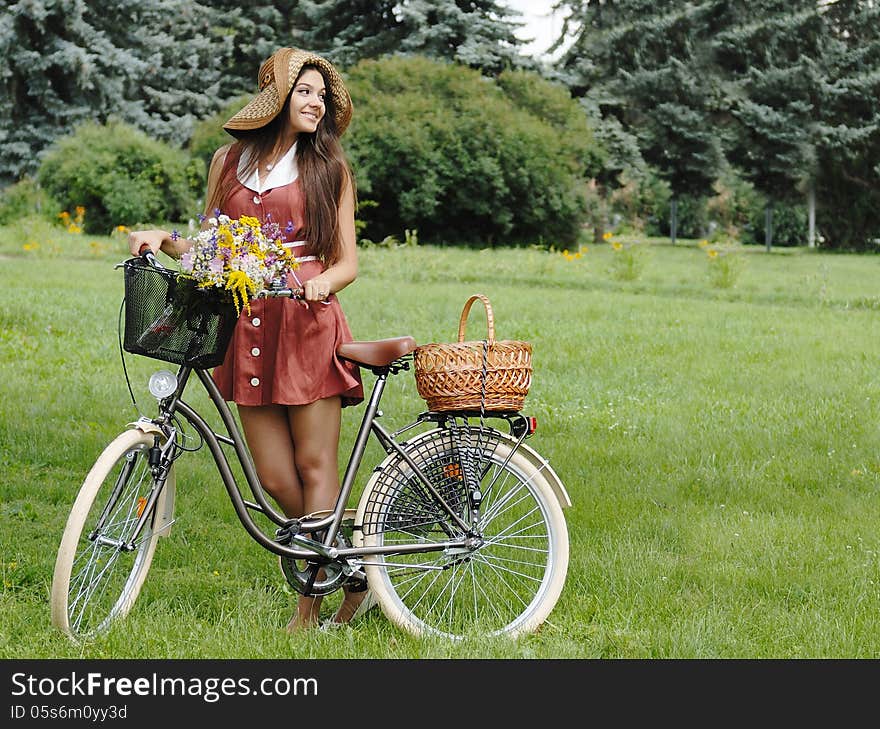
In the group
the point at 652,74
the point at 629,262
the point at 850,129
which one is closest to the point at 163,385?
the point at 629,262

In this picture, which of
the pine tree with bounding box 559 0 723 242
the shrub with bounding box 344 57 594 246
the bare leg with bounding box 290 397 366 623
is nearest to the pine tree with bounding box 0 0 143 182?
the shrub with bounding box 344 57 594 246

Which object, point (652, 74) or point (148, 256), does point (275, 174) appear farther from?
point (652, 74)

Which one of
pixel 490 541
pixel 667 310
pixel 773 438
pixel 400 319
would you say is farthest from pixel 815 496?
pixel 667 310

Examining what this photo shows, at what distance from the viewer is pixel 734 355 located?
32.4 ft

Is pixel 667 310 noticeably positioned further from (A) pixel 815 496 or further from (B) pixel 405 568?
(B) pixel 405 568

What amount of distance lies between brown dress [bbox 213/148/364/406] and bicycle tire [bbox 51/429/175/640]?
0.38m

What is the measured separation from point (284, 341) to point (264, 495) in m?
0.50

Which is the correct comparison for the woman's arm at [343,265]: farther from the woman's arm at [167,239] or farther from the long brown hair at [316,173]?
the woman's arm at [167,239]

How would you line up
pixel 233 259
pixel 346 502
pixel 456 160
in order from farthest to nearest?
pixel 456 160
pixel 346 502
pixel 233 259

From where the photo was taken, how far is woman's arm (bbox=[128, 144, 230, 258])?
139 inches

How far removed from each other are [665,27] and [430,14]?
6.97m

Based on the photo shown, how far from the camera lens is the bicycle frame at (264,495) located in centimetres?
368

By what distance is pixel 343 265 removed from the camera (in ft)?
12.5

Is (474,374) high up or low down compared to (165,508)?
up
